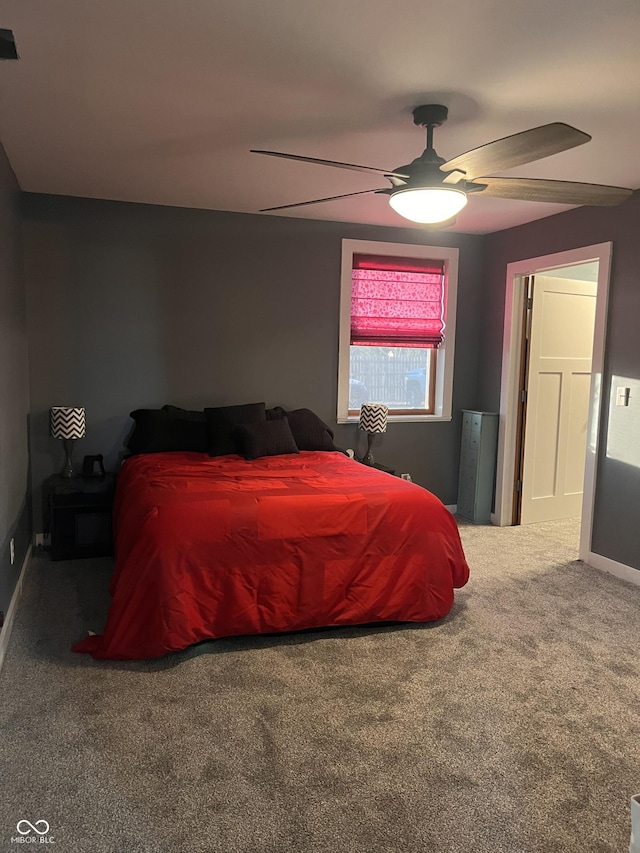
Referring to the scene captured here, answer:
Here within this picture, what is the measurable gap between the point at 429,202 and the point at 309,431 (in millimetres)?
2321

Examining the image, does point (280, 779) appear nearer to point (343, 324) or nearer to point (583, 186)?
point (583, 186)

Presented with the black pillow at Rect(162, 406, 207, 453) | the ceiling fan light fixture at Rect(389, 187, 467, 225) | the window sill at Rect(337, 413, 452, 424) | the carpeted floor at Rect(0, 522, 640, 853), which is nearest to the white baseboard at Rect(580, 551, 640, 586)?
the carpeted floor at Rect(0, 522, 640, 853)

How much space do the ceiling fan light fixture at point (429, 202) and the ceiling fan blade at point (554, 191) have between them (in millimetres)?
186

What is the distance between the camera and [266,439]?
424cm

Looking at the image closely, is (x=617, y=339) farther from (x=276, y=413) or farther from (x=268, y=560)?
(x=268, y=560)

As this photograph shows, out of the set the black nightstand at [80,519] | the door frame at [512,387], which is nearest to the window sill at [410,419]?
the door frame at [512,387]

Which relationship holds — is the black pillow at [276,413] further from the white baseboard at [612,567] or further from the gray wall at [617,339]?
the white baseboard at [612,567]

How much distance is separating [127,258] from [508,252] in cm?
293

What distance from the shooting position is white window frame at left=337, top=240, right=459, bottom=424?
16.3 feet

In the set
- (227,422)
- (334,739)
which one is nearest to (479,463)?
(227,422)

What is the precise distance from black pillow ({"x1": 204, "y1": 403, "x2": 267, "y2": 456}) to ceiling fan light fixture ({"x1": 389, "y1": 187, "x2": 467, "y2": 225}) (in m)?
2.06

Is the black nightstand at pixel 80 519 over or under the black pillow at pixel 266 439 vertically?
under

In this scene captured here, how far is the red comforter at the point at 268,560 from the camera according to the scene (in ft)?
8.93

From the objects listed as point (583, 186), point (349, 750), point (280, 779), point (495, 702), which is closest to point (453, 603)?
point (495, 702)
